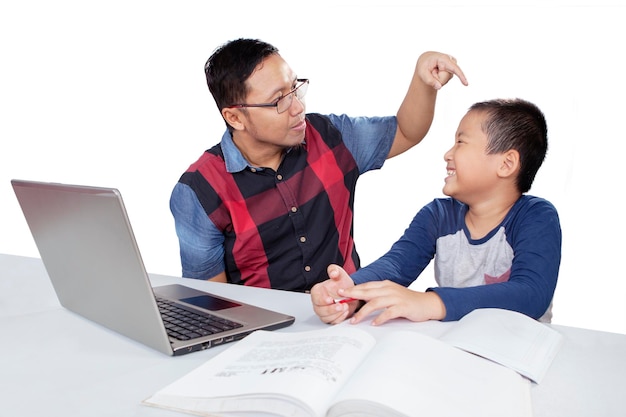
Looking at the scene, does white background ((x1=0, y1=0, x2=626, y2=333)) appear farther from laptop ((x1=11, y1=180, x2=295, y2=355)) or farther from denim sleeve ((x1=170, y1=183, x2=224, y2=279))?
laptop ((x1=11, y1=180, x2=295, y2=355))

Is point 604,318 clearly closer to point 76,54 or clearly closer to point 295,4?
point 295,4

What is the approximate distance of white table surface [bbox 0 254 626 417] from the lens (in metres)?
0.88

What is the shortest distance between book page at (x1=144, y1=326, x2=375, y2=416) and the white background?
2.17 m

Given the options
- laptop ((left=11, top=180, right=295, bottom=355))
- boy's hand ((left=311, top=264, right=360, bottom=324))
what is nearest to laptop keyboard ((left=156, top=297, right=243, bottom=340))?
laptop ((left=11, top=180, right=295, bottom=355))

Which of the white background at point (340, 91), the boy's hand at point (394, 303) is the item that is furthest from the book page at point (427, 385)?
the white background at point (340, 91)

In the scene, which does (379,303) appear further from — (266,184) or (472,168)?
(266,184)

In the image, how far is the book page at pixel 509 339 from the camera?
0.94 m

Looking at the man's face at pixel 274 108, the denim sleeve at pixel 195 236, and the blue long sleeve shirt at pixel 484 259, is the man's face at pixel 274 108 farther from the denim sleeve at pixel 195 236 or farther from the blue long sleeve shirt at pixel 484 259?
the blue long sleeve shirt at pixel 484 259

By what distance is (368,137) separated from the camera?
6.53 feet

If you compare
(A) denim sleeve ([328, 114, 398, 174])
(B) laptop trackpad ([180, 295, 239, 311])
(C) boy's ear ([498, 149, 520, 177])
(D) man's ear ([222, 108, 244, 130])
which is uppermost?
(D) man's ear ([222, 108, 244, 130])

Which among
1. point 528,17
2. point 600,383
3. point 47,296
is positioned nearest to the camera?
point 600,383

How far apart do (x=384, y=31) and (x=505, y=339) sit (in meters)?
2.27

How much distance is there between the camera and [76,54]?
11.3ft

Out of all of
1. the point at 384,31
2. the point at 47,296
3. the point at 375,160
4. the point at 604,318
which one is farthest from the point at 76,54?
the point at 604,318
